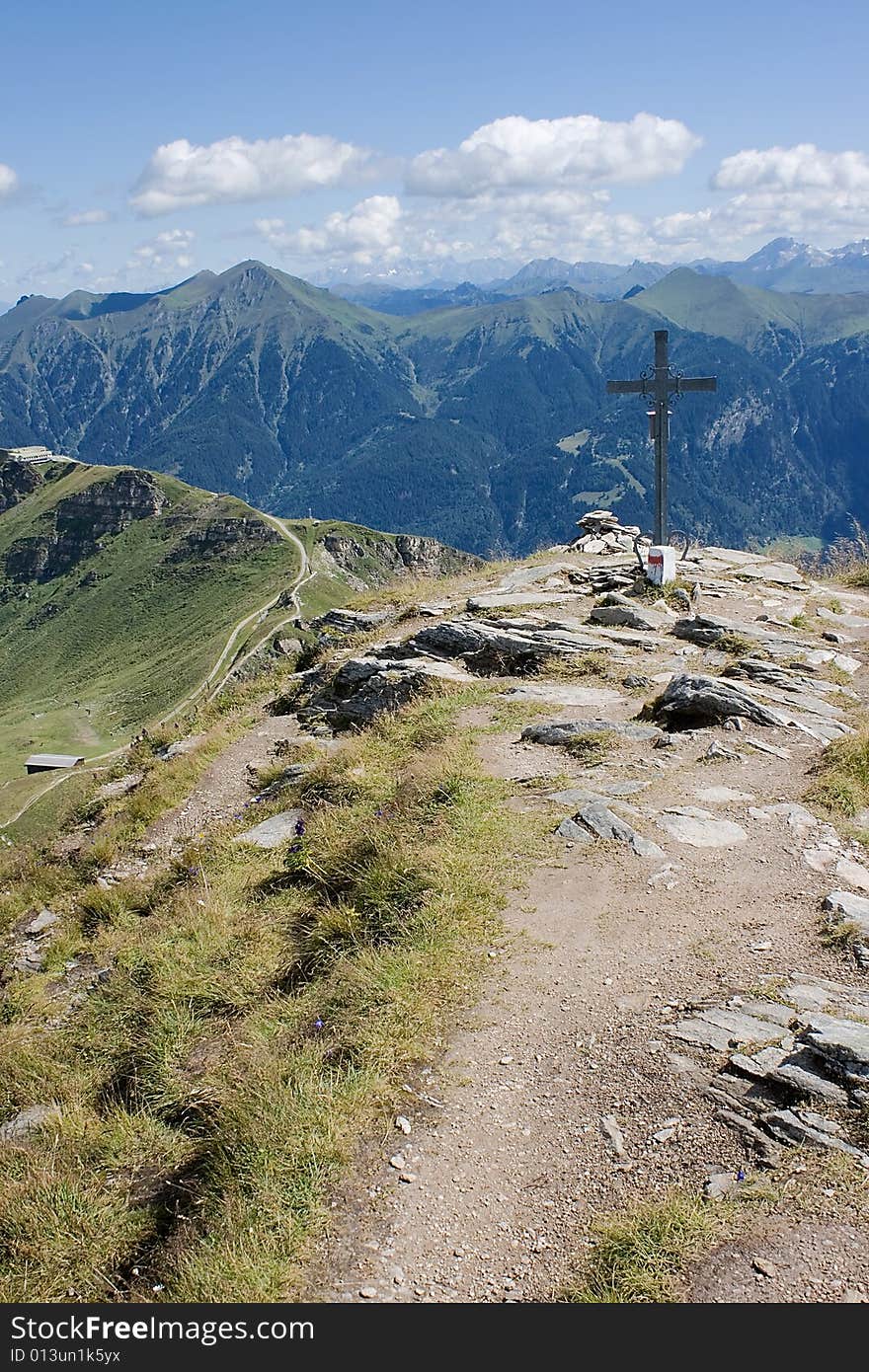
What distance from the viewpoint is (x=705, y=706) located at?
13562mm

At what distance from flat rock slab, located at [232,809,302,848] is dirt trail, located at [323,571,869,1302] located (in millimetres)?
3891

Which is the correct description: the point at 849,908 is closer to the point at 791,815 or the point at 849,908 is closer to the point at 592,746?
the point at 791,815

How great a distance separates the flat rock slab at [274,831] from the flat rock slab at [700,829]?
4.87 meters

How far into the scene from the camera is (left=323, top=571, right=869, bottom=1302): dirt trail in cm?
531

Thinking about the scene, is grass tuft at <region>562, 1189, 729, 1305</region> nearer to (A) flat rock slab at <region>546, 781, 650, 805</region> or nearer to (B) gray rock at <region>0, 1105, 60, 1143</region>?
(B) gray rock at <region>0, 1105, 60, 1143</region>

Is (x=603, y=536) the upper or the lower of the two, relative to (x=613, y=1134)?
upper

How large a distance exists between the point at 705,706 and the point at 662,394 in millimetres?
14300

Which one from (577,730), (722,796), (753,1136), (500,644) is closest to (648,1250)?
(753,1136)

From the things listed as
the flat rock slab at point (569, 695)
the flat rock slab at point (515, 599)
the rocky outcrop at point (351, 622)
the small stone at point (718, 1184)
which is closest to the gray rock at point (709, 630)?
the flat rock slab at point (515, 599)

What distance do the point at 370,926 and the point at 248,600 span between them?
172056 mm

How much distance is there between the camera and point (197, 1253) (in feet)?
18.6

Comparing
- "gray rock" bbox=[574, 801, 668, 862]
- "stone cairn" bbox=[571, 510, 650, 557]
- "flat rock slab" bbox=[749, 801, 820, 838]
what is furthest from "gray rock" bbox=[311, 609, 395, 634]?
"flat rock slab" bbox=[749, 801, 820, 838]

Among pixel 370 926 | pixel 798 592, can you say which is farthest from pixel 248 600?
pixel 370 926

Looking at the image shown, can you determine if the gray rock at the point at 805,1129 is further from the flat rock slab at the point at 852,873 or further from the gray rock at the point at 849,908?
the flat rock slab at the point at 852,873
